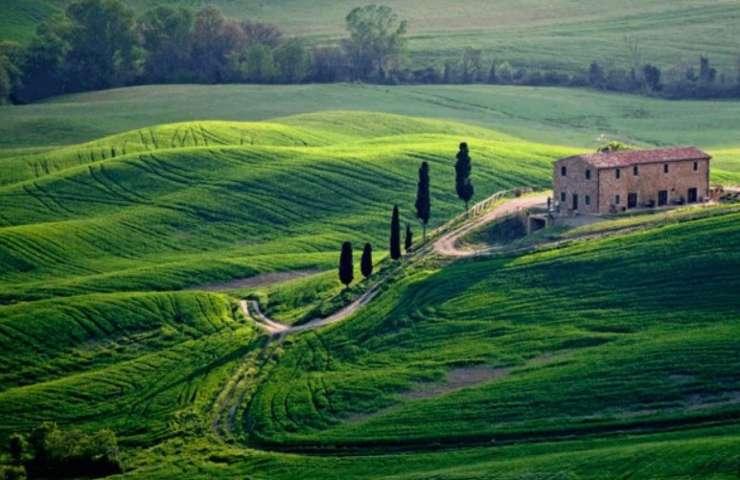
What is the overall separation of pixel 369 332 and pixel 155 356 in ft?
43.0

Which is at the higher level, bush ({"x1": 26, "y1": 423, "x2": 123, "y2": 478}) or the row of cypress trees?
the row of cypress trees

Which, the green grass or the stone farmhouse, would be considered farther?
the green grass

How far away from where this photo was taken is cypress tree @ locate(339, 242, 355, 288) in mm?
109438

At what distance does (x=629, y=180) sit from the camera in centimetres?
11362

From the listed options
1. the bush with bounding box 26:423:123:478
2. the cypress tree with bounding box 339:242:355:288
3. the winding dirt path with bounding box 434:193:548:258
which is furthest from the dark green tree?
the winding dirt path with bounding box 434:193:548:258

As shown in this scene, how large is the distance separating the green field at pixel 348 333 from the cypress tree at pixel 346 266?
1507 millimetres

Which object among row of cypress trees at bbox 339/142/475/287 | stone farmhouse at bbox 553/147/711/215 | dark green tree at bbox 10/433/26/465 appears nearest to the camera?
dark green tree at bbox 10/433/26/465

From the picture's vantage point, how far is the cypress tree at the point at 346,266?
109 meters

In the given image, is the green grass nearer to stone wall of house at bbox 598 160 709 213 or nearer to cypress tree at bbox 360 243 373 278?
stone wall of house at bbox 598 160 709 213

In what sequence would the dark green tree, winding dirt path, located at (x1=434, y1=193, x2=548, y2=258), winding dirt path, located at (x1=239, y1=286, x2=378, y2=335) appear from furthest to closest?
winding dirt path, located at (x1=434, y1=193, x2=548, y2=258) < winding dirt path, located at (x1=239, y1=286, x2=378, y2=335) < the dark green tree

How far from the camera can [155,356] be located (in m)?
104

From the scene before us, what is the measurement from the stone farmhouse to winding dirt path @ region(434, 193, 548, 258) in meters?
4.18

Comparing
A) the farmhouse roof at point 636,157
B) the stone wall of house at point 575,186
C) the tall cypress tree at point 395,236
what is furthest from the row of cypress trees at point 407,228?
the farmhouse roof at point 636,157

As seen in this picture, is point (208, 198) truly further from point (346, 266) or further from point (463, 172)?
point (346, 266)
